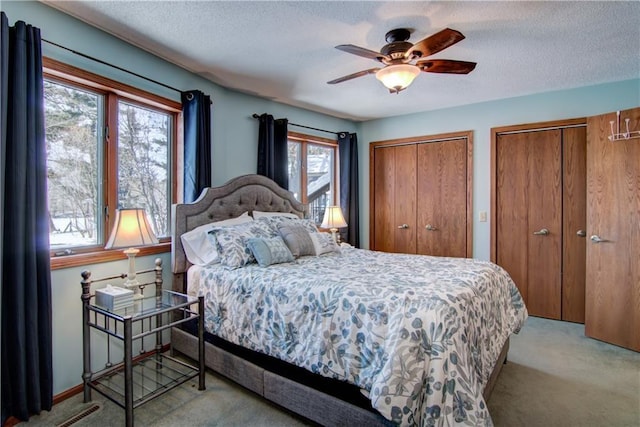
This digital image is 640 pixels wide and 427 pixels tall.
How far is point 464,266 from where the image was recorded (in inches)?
98.3

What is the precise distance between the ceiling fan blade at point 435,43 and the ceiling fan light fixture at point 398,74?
9 cm

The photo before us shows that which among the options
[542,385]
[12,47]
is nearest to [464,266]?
[542,385]

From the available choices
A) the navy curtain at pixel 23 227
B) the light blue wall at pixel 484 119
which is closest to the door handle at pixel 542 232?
the light blue wall at pixel 484 119

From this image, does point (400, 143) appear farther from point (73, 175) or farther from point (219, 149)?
point (73, 175)

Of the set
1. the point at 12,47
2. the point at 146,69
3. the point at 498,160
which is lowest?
the point at 498,160

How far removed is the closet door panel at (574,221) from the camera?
365cm

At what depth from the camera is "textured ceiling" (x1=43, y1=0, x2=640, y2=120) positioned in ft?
7.07

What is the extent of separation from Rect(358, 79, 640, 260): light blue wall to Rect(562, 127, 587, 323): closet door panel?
11.3 inches

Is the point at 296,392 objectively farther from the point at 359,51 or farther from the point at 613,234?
the point at 613,234

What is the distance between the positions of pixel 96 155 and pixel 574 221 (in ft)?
15.0

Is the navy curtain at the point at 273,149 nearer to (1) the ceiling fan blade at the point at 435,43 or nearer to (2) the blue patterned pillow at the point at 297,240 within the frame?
(2) the blue patterned pillow at the point at 297,240

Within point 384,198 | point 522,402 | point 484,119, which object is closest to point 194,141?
point 384,198

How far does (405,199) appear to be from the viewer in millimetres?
4852

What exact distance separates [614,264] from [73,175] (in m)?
4.51
